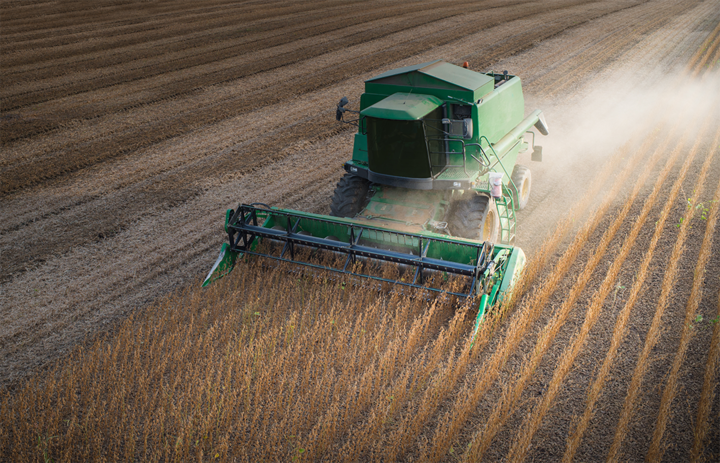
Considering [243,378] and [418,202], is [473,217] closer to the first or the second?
[418,202]

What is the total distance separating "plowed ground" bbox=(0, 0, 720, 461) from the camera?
4996 mm

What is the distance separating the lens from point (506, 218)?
22.5 feet

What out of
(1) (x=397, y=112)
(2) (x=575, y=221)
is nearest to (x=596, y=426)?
(1) (x=397, y=112)

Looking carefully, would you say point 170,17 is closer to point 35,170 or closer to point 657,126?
point 35,170

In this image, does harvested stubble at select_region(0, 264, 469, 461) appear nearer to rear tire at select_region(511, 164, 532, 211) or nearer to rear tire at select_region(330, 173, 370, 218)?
rear tire at select_region(330, 173, 370, 218)

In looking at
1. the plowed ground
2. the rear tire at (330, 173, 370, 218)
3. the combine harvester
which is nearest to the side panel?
the combine harvester

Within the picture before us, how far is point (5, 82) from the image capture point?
46.6 feet

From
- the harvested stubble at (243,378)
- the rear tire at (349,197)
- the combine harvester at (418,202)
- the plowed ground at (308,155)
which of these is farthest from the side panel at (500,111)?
the harvested stubble at (243,378)

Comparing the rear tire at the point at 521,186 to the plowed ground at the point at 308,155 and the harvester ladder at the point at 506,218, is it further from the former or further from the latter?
the harvester ladder at the point at 506,218

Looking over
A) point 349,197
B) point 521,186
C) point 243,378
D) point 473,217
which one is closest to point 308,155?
point 349,197

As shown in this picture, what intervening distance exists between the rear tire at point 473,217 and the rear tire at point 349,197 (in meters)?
1.16

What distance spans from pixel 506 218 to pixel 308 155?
4838mm

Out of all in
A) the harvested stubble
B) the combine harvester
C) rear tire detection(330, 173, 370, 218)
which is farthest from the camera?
rear tire detection(330, 173, 370, 218)

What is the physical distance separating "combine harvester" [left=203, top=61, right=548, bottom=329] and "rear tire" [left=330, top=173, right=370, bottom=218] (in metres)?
0.01
